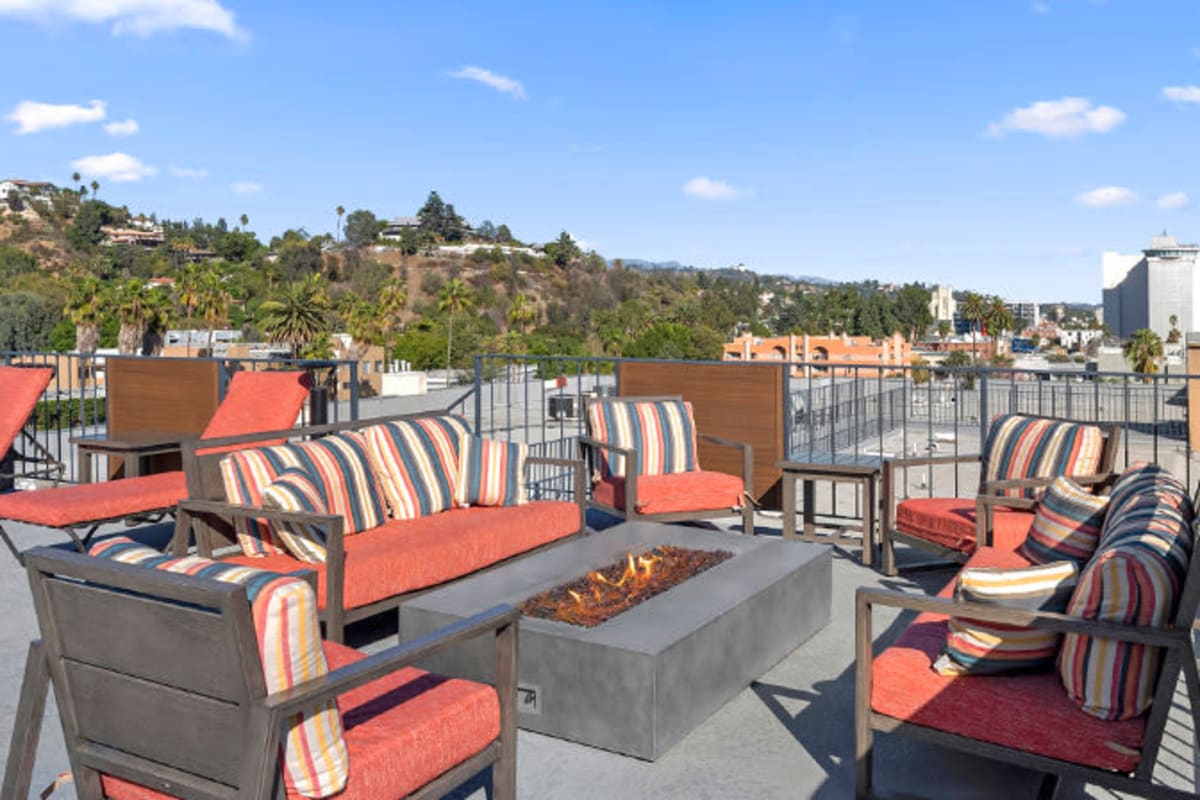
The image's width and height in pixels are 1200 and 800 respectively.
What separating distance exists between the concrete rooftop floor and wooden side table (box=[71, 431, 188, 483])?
2.19 meters

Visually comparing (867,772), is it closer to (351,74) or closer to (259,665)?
(259,665)

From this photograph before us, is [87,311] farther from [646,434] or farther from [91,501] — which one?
[646,434]

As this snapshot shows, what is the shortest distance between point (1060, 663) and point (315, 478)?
2680mm

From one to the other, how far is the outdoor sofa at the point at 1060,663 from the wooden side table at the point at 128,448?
4.44 metres

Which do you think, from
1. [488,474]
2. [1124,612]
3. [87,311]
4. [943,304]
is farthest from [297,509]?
[943,304]

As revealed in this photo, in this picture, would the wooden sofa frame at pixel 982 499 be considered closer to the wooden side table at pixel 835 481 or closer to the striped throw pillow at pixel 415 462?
the wooden side table at pixel 835 481

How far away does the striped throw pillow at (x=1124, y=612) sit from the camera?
220cm

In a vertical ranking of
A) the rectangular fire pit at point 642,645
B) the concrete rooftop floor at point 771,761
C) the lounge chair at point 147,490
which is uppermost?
the lounge chair at point 147,490

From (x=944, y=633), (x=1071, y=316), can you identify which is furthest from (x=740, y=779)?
(x=1071, y=316)

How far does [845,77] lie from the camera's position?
3781 cm

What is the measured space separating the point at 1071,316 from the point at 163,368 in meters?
200

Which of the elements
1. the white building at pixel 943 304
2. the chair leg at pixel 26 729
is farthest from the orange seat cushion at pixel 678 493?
the white building at pixel 943 304

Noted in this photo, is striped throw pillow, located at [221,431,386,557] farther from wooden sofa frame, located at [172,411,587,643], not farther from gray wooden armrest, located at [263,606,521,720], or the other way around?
gray wooden armrest, located at [263,606,521,720]

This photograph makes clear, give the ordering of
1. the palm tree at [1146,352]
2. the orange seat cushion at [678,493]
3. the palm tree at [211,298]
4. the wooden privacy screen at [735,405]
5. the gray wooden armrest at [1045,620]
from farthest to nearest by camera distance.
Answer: the palm tree at [1146,352]
the palm tree at [211,298]
the wooden privacy screen at [735,405]
the orange seat cushion at [678,493]
the gray wooden armrest at [1045,620]
